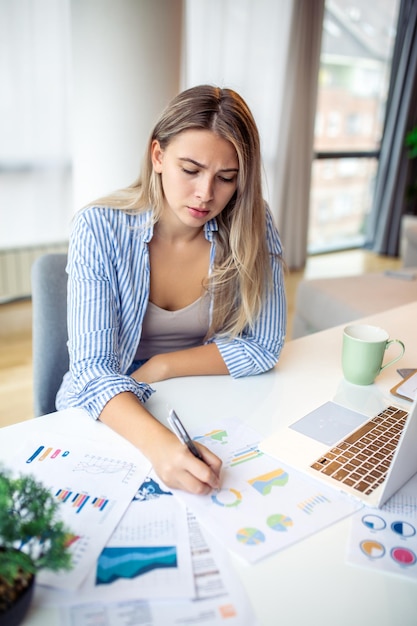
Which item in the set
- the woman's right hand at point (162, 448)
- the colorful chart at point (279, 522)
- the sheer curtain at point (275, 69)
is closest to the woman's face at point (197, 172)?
the woman's right hand at point (162, 448)

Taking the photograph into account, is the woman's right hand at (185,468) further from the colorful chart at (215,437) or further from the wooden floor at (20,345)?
the wooden floor at (20,345)

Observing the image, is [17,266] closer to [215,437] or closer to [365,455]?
[215,437]

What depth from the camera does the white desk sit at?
571 millimetres

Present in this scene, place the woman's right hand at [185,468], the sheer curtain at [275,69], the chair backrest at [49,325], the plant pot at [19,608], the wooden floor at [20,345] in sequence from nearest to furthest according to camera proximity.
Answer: the plant pot at [19,608] < the woman's right hand at [185,468] < the chair backrest at [49,325] < the wooden floor at [20,345] < the sheer curtain at [275,69]

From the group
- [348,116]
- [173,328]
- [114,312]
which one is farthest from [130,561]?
[348,116]

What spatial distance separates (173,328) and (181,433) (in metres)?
0.53

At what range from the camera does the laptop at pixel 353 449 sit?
733 millimetres

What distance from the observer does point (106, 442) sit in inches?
33.1

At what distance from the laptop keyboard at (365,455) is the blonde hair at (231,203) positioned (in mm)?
380

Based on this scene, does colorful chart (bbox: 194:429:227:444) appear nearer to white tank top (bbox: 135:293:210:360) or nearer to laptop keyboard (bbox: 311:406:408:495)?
laptop keyboard (bbox: 311:406:408:495)

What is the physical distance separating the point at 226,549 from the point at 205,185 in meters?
0.68

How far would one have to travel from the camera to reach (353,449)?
0.85m

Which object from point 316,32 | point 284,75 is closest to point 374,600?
point 284,75

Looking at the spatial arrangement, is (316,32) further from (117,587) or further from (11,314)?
(117,587)
